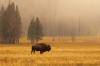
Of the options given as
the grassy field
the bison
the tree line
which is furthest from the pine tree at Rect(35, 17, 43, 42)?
the grassy field

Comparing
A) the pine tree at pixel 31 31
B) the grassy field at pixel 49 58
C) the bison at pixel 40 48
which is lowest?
the pine tree at pixel 31 31

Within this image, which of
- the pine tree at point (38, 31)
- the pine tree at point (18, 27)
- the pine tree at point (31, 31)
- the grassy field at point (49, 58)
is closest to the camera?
the grassy field at point (49, 58)

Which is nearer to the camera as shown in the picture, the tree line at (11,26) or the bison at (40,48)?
the bison at (40,48)

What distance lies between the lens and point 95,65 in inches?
1019

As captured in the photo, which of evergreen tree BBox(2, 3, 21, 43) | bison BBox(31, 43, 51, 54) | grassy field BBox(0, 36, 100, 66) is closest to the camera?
grassy field BBox(0, 36, 100, 66)

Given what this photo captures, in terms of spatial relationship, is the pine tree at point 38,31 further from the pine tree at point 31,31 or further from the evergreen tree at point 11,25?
the evergreen tree at point 11,25

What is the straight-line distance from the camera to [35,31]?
129875 millimetres

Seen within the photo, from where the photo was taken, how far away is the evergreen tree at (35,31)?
12838cm

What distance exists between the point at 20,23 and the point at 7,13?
20.2 ft

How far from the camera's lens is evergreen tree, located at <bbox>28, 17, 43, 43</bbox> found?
128 meters

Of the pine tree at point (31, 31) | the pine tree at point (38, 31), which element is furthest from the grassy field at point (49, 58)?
the pine tree at point (31, 31)

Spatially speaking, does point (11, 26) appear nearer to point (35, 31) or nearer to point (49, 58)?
point (35, 31)

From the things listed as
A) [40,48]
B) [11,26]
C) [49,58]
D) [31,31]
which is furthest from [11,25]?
[49,58]

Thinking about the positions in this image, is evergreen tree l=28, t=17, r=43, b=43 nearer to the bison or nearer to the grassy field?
the bison
